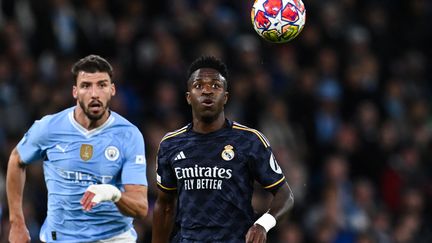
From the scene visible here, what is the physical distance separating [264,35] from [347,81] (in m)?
7.62

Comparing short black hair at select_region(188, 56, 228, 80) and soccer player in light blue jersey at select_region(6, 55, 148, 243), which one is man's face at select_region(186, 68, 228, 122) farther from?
soccer player in light blue jersey at select_region(6, 55, 148, 243)

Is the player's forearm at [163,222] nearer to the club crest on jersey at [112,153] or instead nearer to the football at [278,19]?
the club crest on jersey at [112,153]

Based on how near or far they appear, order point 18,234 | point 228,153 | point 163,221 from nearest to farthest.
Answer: point 228,153 → point 163,221 → point 18,234

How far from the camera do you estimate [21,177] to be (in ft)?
29.8

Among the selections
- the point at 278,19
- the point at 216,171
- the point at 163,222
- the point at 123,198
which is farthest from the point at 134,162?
the point at 278,19

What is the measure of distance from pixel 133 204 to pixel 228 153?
899 millimetres

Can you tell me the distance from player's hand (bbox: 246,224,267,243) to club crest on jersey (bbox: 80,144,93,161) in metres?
1.71

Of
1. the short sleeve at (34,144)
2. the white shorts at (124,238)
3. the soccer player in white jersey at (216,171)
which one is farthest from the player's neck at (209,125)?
the short sleeve at (34,144)

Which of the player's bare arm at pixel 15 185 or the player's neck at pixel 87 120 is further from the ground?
the player's neck at pixel 87 120

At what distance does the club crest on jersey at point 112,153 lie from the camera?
8.83m

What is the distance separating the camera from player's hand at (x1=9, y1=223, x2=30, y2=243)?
8.83 metres

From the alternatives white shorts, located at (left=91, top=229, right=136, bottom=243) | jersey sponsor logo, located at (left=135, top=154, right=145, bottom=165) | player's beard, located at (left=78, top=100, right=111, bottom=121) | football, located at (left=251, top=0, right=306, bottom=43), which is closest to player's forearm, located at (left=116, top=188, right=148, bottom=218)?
jersey sponsor logo, located at (left=135, top=154, right=145, bottom=165)

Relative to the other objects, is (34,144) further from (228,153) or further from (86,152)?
(228,153)

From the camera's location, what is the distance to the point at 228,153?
8.12 metres
